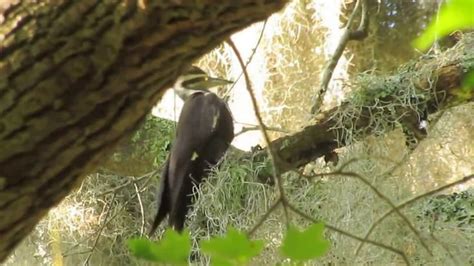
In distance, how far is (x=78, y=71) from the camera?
58 centimetres

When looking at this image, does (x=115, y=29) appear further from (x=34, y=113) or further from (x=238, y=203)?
(x=238, y=203)

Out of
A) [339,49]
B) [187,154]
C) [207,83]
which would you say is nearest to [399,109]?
[339,49]

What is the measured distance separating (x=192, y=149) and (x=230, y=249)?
5.39 ft

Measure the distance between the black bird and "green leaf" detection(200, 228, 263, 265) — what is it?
4.80 feet

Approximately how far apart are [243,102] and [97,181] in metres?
0.43

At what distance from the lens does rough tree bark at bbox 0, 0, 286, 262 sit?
0.58m

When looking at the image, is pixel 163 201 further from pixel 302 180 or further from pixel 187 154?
pixel 302 180

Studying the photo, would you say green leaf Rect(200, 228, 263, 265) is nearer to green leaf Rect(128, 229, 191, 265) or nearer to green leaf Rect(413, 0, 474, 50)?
green leaf Rect(128, 229, 191, 265)

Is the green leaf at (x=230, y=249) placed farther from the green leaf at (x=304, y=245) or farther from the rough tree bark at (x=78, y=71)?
the rough tree bark at (x=78, y=71)

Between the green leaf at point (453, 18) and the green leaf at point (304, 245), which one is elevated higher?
the green leaf at point (453, 18)

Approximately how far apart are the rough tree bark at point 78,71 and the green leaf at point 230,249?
9.1 inches

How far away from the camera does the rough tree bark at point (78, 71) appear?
1.89 ft

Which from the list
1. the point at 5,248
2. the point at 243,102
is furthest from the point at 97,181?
the point at 5,248

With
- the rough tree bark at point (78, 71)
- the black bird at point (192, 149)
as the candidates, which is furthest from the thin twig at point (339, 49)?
the rough tree bark at point (78, 71)
